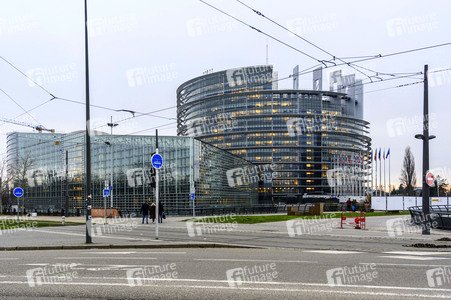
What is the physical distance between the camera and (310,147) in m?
147

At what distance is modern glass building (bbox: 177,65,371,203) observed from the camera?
146750 mm

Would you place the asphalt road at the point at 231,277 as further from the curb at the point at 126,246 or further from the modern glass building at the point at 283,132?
the modern glass building at the point at 283,132

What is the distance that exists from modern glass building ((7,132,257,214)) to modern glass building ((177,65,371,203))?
6040cm

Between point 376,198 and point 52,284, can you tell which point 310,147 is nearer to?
point 376,198

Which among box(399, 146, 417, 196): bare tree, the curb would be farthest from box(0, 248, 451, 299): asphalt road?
box(399, 146, 417, 196): bare tree

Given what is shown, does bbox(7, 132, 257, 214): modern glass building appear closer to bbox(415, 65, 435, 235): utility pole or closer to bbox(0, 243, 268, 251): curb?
bbox(0, 243, 268, 251): curb

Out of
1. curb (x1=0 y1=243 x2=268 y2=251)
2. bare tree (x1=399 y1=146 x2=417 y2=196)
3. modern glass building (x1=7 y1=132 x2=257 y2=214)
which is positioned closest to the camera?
curb (x1=0 y1=243 x2=268 y2=251)

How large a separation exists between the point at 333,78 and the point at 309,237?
151 meters

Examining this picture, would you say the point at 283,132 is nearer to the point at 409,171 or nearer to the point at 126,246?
the point at 409,171

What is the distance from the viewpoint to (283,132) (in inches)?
5763

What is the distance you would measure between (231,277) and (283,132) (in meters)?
140

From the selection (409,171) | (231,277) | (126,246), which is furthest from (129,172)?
(409,171)

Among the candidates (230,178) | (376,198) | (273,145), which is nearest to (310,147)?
(273,145)

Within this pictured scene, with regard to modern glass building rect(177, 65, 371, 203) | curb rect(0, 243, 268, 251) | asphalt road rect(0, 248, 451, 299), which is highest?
modern glass building rect(177, 65, 371, 203)
